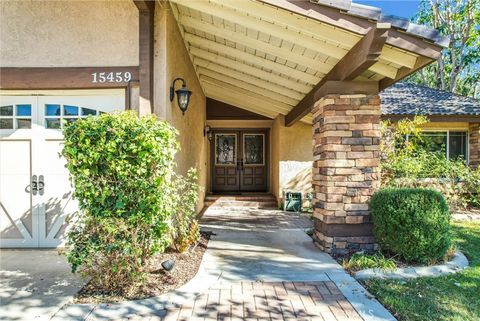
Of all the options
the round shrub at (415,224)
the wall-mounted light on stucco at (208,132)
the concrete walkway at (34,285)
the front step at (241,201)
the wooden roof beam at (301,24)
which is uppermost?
the wooden roof beam at (301,24)

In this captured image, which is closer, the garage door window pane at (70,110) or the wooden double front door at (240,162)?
the garage door window pane at (70,110)

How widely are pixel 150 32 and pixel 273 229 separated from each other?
420cm

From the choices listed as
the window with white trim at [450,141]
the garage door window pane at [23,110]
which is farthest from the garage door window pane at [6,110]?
the window with white trim at [450,141]

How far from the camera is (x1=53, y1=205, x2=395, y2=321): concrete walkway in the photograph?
2807mm

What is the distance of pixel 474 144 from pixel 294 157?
19.5ft

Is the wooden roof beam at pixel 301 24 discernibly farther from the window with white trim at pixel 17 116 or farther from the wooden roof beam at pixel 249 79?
the window with white trim at pixel 17 116

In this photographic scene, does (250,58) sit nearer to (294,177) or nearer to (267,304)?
(267,304)

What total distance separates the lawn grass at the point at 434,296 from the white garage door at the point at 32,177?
442cm

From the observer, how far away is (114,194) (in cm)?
316

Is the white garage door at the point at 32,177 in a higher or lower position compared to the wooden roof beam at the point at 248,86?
lower

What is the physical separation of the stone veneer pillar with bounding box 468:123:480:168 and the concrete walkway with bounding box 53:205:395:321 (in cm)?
832

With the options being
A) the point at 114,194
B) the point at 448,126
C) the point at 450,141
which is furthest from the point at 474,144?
the point at 114,194

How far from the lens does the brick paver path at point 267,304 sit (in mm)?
2773

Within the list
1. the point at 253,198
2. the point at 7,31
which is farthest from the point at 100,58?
the point at 253,198
